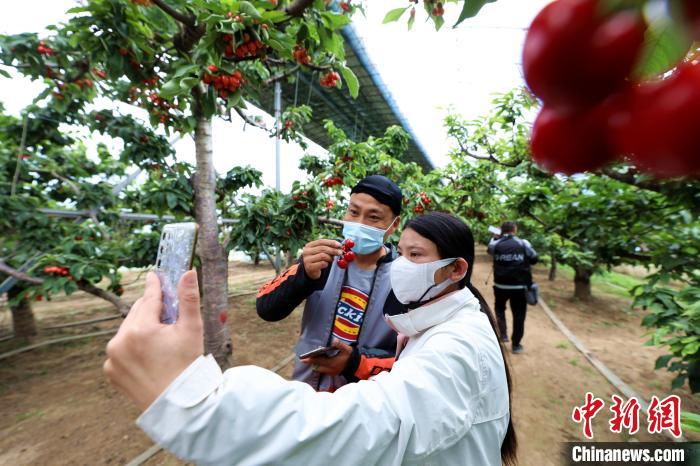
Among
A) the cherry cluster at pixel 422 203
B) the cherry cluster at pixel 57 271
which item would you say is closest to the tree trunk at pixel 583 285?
the cherry cluster at pixel 422 203

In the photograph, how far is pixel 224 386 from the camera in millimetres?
524

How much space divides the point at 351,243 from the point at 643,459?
2687 millimetres

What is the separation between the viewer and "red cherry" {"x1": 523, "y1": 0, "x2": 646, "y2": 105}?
25cm

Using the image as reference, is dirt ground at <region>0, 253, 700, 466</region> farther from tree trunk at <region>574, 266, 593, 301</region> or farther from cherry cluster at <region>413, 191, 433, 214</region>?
cherry cluster at <region>413, 191, 433, 214</region>

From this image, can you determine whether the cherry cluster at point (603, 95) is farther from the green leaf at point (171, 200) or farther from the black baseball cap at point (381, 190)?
the green leaf at point (171, 200)

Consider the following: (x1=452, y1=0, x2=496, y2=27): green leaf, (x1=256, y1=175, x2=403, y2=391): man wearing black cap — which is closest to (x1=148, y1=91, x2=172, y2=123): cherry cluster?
(x1=256, y1=175, x2=403, y2=391): man wearing black cap

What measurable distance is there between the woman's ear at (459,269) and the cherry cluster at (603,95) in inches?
39.4

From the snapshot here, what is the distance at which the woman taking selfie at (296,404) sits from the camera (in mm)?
488

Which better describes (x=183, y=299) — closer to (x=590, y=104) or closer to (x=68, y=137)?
(x=590, y=104)

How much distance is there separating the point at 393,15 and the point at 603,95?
105 cm

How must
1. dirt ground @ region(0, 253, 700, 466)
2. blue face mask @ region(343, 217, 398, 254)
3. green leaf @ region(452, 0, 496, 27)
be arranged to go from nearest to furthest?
green leaf @ region(452, 0, 496, 27)
blue face mask @ region(343, 217, 398, 254)
dirt ground @ region(0, 253, 700, 466)

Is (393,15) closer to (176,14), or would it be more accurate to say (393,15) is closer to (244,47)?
(244,47)

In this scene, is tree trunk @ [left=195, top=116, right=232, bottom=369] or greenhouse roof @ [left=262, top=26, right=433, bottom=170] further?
greenhouse roof @ [left=262, top=26, right=433, bottom=170]

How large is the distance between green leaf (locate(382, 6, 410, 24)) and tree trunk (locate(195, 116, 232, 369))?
96.3 inches
